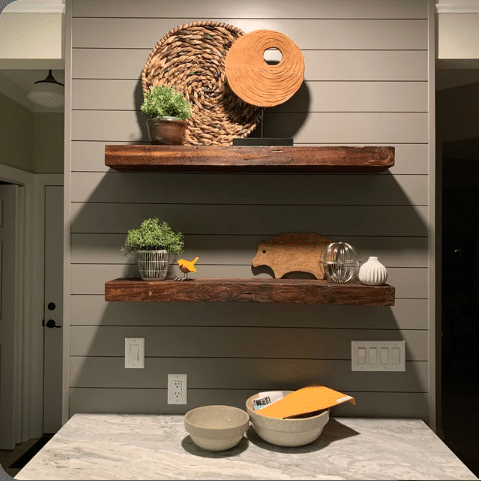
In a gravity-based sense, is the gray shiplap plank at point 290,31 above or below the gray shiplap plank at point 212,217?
above

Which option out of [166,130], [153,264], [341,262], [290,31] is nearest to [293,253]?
[341,262]

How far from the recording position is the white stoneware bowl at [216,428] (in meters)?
1.30

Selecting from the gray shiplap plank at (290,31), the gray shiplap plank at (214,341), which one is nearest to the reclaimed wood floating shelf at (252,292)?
the gray shiplap plank at (214,341)

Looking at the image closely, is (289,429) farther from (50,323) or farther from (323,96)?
(50,323)

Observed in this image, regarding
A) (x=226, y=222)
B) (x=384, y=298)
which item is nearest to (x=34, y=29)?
(x=226, y=222)

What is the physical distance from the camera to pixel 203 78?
1.61 m

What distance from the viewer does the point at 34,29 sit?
176 cm

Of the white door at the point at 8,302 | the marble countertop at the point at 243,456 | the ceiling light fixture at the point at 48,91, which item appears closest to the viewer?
the marble countertop at the point at 243,456

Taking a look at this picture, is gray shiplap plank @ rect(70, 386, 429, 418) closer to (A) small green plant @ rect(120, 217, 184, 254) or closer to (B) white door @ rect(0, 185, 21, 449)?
(A) small green plant @ rect(120, 217, 184, 254)

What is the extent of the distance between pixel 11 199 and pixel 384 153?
2852mm

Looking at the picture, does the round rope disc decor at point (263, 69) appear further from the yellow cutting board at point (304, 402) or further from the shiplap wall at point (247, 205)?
the yellow cutting board at point (304, 402)

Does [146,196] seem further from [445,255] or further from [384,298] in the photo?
[445,255]

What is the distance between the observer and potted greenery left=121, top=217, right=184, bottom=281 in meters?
1.50

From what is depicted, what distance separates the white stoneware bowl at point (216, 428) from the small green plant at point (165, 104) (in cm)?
106
